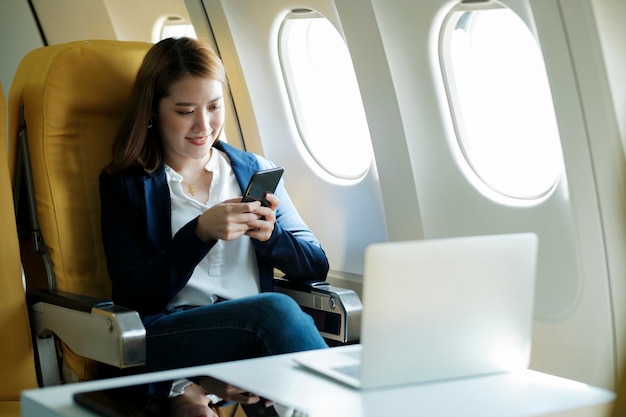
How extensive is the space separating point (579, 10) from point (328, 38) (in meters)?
1.98

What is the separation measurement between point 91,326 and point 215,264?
1.61 feet

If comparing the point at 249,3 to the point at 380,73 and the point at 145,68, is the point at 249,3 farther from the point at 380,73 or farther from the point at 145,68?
the point at 145,68

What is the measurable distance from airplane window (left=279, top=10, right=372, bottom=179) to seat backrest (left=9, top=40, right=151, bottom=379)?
4.71 ft

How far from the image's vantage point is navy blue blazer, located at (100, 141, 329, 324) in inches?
116

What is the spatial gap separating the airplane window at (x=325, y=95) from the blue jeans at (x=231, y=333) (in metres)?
1.78

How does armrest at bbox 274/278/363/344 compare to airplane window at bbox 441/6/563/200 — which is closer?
armrest at bbox 274/278/363/344

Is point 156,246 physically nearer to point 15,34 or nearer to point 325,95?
point 325,95

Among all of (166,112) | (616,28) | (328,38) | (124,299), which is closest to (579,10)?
(616,28)

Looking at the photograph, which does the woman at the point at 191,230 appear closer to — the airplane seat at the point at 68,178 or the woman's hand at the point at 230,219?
the woman's hand at the point at 230,219

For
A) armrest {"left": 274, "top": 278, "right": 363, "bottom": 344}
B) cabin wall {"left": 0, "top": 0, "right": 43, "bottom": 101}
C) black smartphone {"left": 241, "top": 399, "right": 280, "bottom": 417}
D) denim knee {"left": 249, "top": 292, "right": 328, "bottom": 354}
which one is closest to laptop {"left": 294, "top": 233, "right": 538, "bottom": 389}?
black smartphone {"left": 241, "top": 399, "right": 280, "bottom": 417}

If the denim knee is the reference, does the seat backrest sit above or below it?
above

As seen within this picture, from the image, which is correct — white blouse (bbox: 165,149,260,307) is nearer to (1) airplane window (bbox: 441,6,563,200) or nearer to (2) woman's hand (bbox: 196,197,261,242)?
(2) woman's hand (bbox: 196,197,261,242)

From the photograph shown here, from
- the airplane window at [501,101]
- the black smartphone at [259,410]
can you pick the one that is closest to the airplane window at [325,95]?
the airplane window at [501,101]

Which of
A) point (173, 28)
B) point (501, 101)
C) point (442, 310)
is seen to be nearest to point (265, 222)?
point (442, 310)
